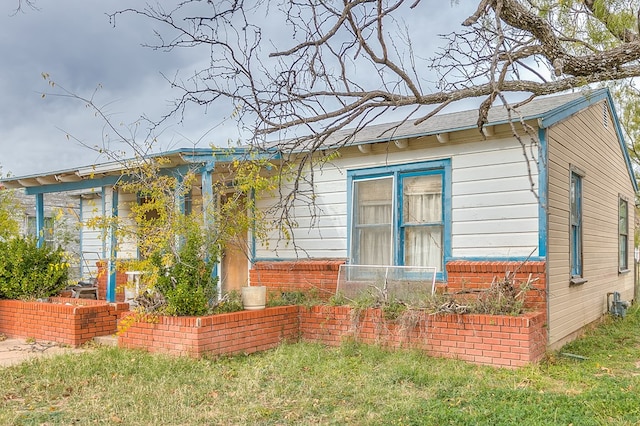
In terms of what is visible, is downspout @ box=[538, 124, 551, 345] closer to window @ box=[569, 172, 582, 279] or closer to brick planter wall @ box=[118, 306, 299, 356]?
window @ box=[569, 172, 582, 279]

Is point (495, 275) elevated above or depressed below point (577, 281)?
above

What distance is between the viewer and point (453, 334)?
7.57 meters

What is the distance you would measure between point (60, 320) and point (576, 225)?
8634mm

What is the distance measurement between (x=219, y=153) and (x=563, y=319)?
19.9 ft

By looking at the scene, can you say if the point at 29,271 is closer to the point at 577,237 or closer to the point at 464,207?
the point at 464,207

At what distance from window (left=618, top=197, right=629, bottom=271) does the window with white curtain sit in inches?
274

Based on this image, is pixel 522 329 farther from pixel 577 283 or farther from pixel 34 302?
pixel 34 302

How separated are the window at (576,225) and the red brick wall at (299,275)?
3952 mm

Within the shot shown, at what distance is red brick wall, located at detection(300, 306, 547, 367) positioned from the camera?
7.12 metres

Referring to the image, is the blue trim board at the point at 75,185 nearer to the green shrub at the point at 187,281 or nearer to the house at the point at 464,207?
the house at the point at 464,207

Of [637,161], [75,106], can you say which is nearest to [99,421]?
[75,106]

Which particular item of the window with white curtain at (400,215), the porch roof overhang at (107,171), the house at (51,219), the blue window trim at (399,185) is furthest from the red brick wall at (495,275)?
the house at (51,219)

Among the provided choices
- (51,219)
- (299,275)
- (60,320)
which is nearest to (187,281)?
(60,320)

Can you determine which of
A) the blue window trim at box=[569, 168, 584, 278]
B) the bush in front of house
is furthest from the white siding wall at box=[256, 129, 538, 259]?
the bush in front of house
